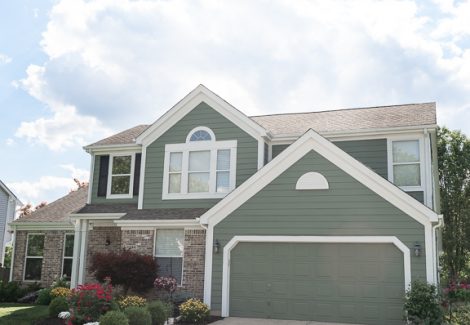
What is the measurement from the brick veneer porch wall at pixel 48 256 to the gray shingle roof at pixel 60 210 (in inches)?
22.2

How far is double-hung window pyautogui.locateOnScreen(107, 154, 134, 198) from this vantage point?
63.8 feet

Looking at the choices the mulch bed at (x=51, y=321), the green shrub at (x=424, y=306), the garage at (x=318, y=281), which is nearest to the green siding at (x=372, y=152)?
the garage at (x=318, y=281)

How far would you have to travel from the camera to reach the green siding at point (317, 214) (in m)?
13.4

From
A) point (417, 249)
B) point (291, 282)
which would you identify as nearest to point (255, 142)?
point (291, 282)

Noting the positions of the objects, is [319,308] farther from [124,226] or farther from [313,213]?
[124,226]

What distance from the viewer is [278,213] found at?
47.8ft

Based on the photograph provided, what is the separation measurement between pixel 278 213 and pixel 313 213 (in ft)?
3.26

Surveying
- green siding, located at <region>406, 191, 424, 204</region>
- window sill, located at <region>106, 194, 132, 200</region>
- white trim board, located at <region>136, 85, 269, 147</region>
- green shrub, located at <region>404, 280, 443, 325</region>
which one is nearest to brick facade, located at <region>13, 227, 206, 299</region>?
window sill, located at <region>106, 194, 132, 200</region>

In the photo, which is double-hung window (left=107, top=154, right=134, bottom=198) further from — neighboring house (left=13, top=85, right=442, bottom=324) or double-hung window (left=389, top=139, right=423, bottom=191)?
double-hung window (left=389, top=139, right=423, bottom=191)

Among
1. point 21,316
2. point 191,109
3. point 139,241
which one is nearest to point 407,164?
point 191,109

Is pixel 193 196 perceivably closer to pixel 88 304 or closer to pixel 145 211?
pixel 145 211

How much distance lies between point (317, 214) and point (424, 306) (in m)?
3.60

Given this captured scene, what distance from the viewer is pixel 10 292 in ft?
66.0

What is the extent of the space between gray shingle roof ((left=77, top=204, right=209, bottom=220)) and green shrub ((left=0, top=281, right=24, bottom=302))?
14.6 feet
